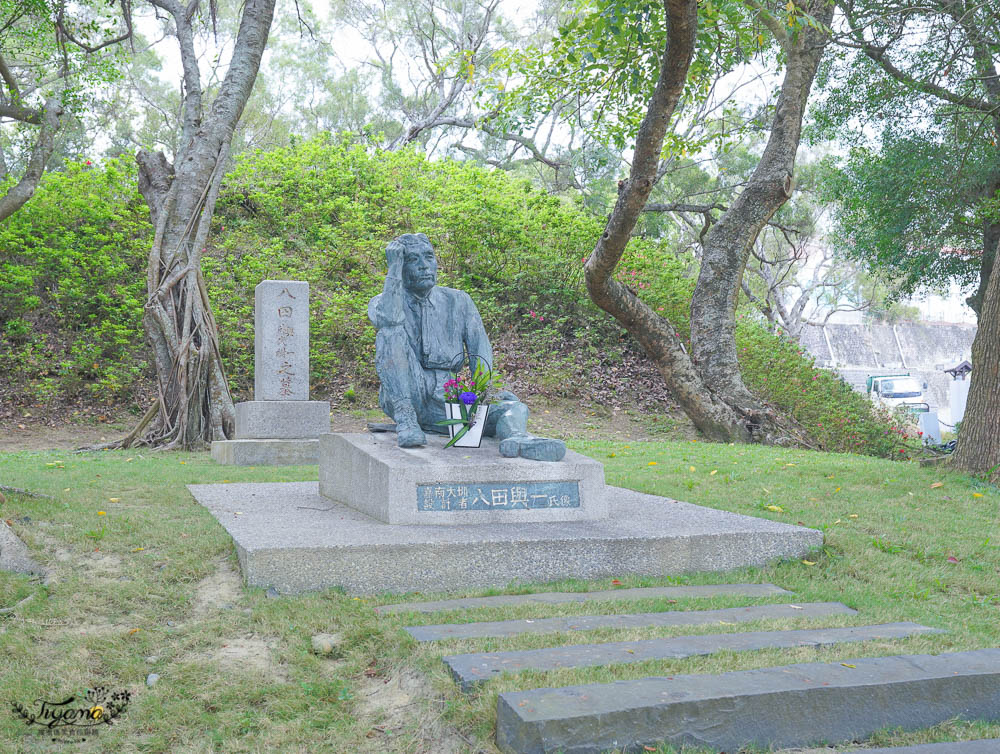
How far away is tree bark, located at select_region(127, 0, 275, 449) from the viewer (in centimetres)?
1136

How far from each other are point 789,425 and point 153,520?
10763mm

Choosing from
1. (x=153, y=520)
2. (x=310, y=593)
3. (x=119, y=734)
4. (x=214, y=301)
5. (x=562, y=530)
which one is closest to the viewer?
(x=119, y=734)

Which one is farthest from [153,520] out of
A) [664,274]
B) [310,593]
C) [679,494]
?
[664,274]

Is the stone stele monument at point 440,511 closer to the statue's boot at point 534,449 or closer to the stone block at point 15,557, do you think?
the statue's boot at point 534,449

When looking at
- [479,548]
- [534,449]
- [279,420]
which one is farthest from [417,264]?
[279,420]

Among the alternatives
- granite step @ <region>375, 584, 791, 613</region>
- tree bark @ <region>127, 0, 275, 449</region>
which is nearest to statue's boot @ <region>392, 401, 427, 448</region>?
granite step @ <region>375, 584, 791, 613</region>

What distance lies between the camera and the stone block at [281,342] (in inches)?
415

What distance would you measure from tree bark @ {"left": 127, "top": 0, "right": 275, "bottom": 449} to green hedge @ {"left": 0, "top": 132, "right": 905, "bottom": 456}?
8.97ft

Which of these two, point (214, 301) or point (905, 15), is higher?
point (905, 15)

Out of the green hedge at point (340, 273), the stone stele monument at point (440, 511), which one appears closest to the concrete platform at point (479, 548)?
the stone stele monument at point (440, 511)

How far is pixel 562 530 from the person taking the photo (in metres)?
5.15

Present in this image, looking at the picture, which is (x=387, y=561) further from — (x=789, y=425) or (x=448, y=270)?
(x=448, y=270)

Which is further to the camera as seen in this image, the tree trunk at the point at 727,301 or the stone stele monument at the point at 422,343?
the tree trunk at the point at 727,301

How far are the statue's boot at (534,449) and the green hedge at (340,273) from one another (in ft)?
31.5
